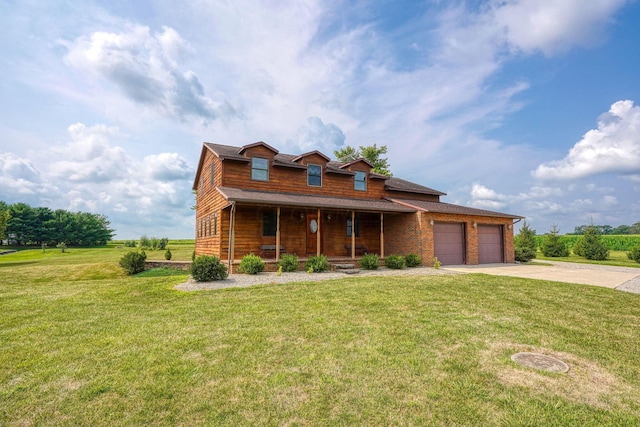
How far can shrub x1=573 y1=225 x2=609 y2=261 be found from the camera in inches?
911

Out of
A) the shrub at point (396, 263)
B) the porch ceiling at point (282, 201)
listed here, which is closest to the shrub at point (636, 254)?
the porch ceiling at point (282, 201)

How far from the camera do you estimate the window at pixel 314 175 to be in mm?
17297

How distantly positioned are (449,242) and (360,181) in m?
6.48

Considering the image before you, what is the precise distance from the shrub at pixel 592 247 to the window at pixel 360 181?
20039mm

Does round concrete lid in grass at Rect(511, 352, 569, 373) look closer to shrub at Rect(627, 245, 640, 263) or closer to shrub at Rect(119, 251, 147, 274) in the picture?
shrub at Rect(119, 251, 147, 274)

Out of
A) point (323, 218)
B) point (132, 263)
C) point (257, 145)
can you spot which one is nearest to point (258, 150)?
point (257, 145)

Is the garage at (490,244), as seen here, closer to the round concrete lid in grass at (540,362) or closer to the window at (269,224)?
the window at (269,224)

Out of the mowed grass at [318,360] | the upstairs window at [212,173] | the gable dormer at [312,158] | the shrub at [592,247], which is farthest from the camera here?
the shrub at [592,247]

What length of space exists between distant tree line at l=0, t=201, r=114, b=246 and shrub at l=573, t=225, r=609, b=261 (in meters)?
70.1

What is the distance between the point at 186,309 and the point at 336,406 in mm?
4974

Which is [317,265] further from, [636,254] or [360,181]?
[636,254]

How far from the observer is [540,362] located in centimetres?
404

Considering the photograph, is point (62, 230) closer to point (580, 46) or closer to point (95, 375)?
point (95, 375)

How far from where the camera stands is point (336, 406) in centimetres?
301
